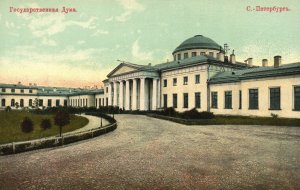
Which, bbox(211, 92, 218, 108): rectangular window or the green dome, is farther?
the green dome

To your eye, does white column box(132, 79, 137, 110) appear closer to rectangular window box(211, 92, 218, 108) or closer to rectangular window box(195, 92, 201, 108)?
rectangular window box(195, 92, 201, 108)

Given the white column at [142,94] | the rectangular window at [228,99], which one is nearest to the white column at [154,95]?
the white column at [142,94]

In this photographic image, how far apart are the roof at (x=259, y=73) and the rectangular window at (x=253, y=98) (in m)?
1.60

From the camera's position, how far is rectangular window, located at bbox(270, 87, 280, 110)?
84.5 feet

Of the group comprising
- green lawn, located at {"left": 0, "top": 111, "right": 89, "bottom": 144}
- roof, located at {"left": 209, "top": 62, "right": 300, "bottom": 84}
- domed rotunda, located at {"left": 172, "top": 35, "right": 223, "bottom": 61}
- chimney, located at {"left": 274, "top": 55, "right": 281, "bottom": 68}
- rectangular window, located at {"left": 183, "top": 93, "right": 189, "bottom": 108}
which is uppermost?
domed rotunda, located at {"left": 172, "top": 35, "right": 223, "bottom": 61}

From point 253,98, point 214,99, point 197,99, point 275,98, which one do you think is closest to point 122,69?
point 197,99

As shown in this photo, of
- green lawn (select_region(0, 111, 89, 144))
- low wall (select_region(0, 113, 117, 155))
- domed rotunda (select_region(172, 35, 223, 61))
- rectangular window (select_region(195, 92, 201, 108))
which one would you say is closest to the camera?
low wall (select_region(0, 113, 117, 155))

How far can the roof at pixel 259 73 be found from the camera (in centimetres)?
2462

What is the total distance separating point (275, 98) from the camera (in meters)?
26.1

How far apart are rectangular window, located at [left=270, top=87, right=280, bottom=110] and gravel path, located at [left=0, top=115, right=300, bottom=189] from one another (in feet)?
48.8

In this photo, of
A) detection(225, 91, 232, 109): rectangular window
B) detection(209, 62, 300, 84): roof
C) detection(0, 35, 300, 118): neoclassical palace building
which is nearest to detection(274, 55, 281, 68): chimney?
detection(0, 35, 300, 118): neoclassical palace building

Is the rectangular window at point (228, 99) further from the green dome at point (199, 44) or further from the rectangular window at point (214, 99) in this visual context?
the green dome at point (199, 44)

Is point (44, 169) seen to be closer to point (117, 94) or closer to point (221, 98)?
point (221, 98)

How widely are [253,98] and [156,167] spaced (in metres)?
23.2
